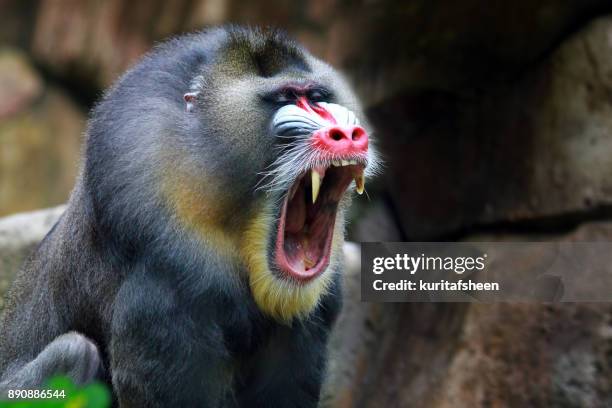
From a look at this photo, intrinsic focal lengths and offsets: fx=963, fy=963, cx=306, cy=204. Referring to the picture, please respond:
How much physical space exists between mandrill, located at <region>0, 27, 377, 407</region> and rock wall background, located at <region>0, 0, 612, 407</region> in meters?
1.72

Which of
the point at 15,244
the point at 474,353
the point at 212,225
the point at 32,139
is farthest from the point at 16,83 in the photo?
the point at 212,225

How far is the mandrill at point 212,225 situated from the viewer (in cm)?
313

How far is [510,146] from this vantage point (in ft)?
17.5

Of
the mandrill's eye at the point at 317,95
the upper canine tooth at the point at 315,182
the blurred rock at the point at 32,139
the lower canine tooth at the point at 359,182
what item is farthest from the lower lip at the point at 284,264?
the blurred rock at the point at 32,139

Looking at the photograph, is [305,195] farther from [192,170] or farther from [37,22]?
[37,22]

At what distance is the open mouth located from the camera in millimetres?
3211

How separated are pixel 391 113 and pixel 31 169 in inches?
148

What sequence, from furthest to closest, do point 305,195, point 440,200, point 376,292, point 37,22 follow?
point 37,22 < point 440,200 < point 376,292 < point 305,195

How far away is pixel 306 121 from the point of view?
313cm

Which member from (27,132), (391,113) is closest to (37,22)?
(27,132)

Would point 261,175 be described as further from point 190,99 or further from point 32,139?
point 32,139

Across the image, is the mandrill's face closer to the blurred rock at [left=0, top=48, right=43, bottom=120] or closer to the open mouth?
the open mouth

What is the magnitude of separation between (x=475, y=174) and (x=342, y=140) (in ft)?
8.51

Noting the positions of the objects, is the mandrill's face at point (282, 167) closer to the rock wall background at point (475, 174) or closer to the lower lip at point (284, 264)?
the lower lip at point (284, 264)
